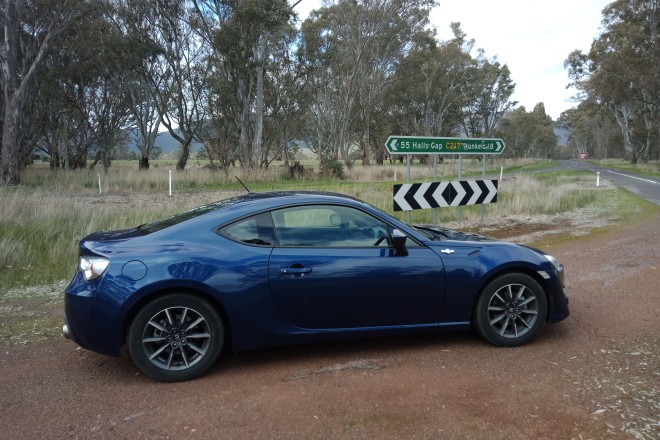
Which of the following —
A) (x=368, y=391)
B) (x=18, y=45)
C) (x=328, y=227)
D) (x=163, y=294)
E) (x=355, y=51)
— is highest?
(x=355, y=51)

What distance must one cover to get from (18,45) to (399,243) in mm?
30908

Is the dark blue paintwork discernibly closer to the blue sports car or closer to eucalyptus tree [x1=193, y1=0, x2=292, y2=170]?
the blue sports car

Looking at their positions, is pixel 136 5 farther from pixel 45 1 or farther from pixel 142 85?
pixel 142 85

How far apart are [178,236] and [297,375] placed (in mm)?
1439

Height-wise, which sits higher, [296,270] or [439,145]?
[439,145]

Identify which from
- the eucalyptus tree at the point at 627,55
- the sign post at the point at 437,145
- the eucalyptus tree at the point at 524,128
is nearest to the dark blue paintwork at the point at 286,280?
the sign post at the point at 437,145

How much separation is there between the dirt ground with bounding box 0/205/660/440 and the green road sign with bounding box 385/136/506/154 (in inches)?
188

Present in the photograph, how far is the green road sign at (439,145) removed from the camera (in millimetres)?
8875

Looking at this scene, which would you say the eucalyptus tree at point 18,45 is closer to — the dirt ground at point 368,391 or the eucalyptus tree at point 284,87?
the eucalyptus tree at point 284,87

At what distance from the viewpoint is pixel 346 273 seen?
389 cm

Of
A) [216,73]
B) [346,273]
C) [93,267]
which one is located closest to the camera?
[93,267]

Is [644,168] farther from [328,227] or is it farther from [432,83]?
[328,227]

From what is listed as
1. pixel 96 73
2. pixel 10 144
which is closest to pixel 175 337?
pixel 10 144

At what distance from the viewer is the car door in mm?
3824
